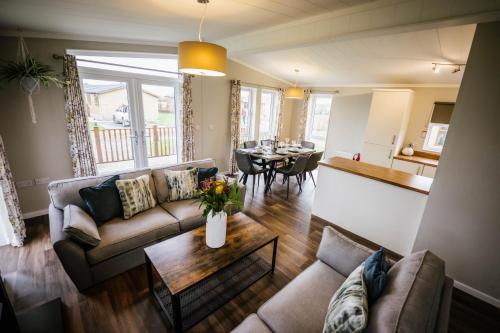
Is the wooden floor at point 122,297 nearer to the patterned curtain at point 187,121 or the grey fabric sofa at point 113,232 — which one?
the grey fabric sofa at point 113,232

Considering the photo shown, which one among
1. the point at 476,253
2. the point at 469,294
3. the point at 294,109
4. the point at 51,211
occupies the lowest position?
the point at 469,294

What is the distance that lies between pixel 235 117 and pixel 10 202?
397cm

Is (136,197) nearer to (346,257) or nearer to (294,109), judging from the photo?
(346,257)

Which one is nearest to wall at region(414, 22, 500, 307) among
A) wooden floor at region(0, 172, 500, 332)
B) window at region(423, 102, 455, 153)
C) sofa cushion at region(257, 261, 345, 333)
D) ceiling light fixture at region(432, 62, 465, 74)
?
wooden floor at region(0, 172, 500, 332)

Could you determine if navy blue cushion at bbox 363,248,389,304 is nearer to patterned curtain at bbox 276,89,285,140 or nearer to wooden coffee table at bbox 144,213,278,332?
wooden coffee table at bbox 144,213,278,332

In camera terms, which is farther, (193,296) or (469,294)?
(469,294)

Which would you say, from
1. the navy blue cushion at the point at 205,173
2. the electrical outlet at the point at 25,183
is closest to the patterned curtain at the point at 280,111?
the navy blue cushion at the point at 205,173

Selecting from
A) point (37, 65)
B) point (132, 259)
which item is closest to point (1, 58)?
point (37, 65)

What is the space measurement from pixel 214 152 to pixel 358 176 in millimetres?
3308

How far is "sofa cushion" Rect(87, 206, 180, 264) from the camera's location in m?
1.99

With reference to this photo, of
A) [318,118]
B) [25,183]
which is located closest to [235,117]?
[318,118]

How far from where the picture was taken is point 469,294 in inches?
85.9

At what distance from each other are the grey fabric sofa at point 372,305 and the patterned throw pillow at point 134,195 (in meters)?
1.72

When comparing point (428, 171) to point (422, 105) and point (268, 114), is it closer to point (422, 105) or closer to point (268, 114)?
point (422, 105)
